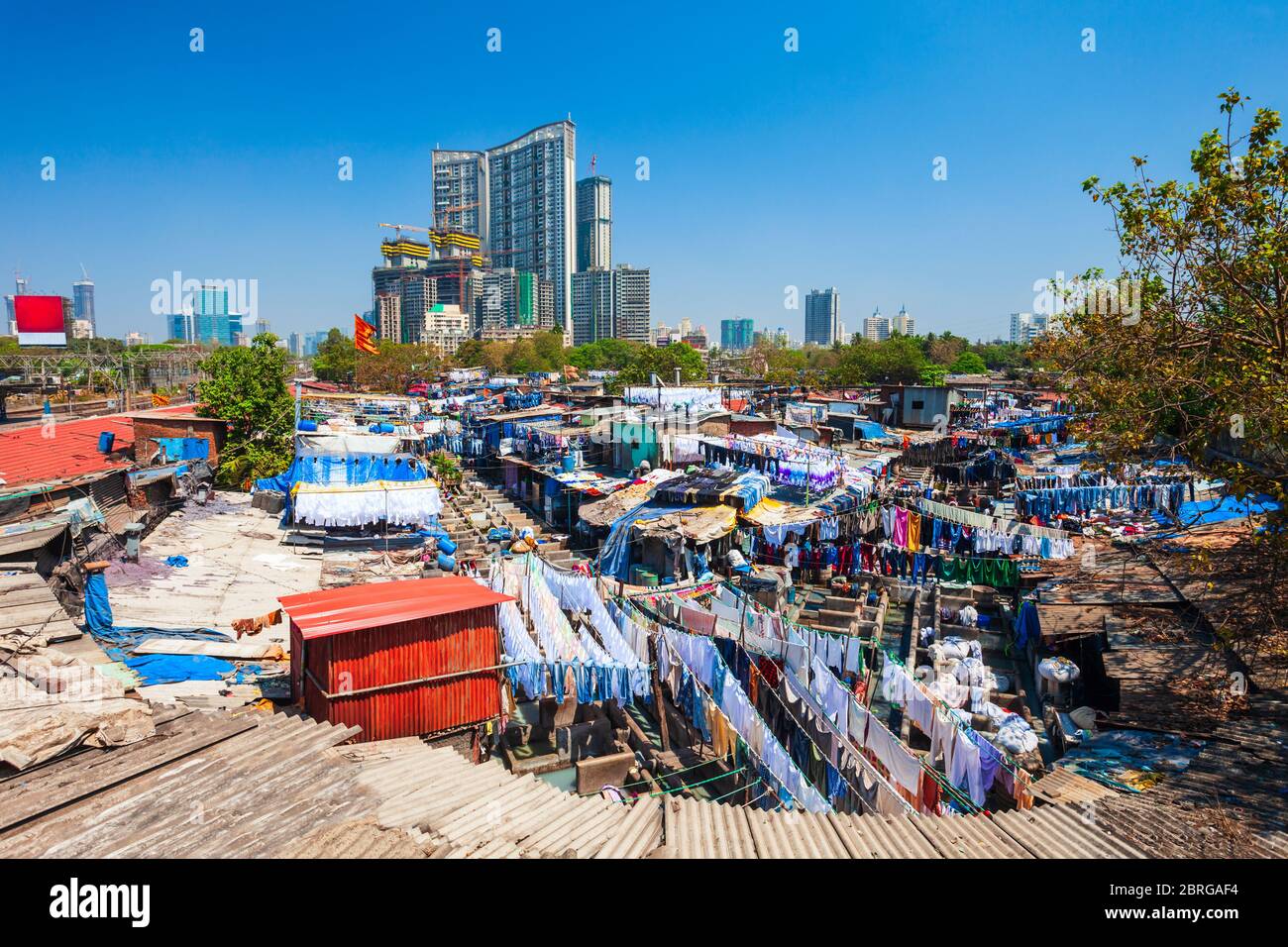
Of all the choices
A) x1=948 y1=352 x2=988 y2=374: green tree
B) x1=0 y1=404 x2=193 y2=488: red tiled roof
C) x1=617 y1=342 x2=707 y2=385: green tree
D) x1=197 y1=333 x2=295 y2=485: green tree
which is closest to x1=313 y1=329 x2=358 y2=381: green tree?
x1=617 y1=342 x2=707 y2=385: green tree

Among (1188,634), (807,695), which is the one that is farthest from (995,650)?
(807,695)

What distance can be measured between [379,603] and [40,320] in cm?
4073

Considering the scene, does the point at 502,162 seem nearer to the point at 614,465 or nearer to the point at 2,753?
the point at 614,465

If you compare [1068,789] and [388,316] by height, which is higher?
[388,316]

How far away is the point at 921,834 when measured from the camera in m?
6.59

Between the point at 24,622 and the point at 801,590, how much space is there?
1480 cm

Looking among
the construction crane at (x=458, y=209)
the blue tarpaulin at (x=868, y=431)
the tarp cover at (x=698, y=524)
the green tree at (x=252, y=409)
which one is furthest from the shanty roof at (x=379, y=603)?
the construction crane at (x=458, y=209)

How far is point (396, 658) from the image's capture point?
29.2ft

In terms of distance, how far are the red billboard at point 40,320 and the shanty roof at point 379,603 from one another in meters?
39.2

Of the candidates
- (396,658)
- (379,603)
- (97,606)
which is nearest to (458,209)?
(97,606)

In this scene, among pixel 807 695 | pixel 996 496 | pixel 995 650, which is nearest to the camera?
pixel 807 695

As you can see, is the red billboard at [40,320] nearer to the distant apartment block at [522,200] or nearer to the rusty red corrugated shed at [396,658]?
the rusty red corrugated shed at [396,658]

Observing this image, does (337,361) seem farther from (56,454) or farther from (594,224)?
(594,224)
